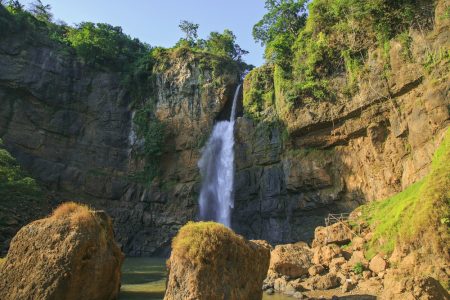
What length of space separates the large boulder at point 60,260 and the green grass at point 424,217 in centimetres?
1128

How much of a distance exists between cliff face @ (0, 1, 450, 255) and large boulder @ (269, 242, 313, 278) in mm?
9517

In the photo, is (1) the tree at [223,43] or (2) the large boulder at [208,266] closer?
(2) the large boulder at [208,266]

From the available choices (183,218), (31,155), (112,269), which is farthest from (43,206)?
(112,269)

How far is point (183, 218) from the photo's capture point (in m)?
38.5

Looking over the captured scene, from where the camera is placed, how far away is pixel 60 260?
9570mm

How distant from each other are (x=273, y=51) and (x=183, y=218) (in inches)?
728

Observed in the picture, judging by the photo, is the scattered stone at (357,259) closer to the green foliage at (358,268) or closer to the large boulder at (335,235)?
the green foliage at (358,268)

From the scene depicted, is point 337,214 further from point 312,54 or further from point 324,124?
point 312,54

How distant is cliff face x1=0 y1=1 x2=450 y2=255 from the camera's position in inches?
989

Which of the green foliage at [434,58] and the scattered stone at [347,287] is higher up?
the green foliage at [434,58]

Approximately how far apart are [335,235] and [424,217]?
6.31 m

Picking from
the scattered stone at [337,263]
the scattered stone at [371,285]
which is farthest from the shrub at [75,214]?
the scattered stone at [337,263]

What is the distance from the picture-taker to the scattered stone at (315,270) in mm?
16625

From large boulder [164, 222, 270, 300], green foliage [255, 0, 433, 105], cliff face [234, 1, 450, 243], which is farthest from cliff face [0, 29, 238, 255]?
large boulder [164, 222, 270, 300]
